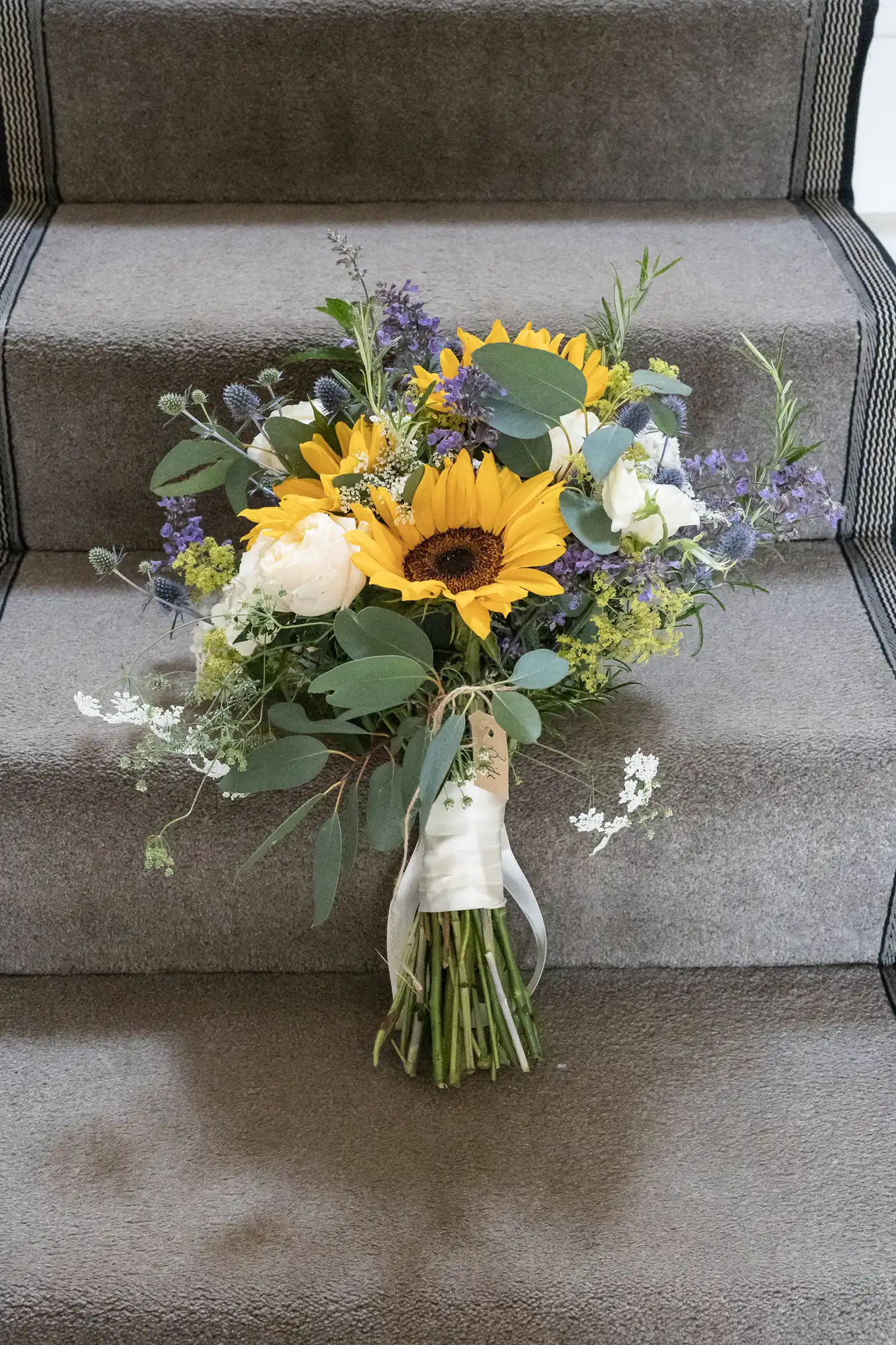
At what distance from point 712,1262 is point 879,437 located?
76 cm

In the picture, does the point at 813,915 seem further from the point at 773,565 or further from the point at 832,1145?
the point at 773,565

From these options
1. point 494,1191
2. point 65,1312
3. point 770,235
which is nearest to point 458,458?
point 494,1191

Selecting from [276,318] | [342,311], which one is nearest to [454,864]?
[342,311]

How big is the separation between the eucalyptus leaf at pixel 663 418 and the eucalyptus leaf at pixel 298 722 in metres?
0.29

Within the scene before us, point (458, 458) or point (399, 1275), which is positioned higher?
point (458, 458)

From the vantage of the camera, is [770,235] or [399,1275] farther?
[770,235]

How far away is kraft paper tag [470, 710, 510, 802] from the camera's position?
785 mm

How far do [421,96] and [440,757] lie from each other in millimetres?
889

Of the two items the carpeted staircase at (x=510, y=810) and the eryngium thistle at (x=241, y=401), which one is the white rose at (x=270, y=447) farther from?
the carpeted staircase at (x=510, y=810)

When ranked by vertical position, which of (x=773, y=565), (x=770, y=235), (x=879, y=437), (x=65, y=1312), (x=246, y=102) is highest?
(x=246, y=102)

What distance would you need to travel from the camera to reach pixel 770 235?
4.18ft

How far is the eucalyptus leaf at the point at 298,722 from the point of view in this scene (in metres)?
0.79

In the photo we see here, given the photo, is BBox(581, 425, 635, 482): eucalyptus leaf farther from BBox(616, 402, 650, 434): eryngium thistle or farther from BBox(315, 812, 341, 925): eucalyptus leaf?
BBox(315, 812, 341, 925): eucalyptus leaf

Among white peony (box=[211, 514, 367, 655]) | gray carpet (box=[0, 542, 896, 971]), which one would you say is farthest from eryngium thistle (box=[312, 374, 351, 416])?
gray carpet (box=[0, 542, 896, 971])
